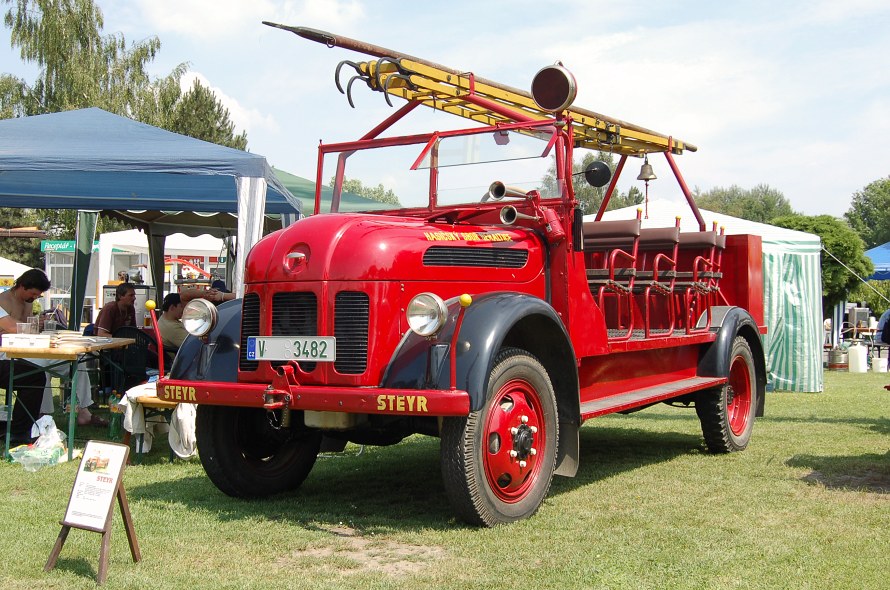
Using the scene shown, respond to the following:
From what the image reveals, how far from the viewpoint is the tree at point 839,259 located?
21.0m

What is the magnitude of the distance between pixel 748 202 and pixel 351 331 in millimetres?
87621

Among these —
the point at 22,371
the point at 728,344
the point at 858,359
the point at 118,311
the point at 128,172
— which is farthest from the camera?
the point at 858,359

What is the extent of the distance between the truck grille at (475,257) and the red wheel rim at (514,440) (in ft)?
2.59

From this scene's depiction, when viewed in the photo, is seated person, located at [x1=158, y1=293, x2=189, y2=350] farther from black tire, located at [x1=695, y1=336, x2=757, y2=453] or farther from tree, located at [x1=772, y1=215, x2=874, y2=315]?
tree, located at [x1=772, y1=215, x2=874, y2=315]

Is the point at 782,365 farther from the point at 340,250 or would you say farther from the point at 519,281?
the point at 340,250

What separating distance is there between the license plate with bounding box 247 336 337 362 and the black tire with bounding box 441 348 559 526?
2.44ft

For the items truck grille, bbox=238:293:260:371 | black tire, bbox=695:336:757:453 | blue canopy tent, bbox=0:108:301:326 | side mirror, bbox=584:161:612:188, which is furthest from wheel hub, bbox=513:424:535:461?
blue canopy tent, bbox=0:108:301:326

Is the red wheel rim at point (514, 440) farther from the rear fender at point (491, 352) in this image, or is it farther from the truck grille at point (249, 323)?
the truck grille at point (249, 323)

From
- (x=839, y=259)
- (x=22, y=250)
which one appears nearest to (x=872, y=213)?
(x=839, y=259)

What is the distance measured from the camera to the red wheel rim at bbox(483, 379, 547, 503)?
5059mm

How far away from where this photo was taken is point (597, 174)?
7035 mm

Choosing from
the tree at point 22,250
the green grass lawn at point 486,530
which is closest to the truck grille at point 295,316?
the green grass lawn at point 486,530

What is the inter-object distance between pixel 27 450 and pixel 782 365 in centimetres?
1104

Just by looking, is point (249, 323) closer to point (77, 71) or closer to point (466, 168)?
point (466, 168)
